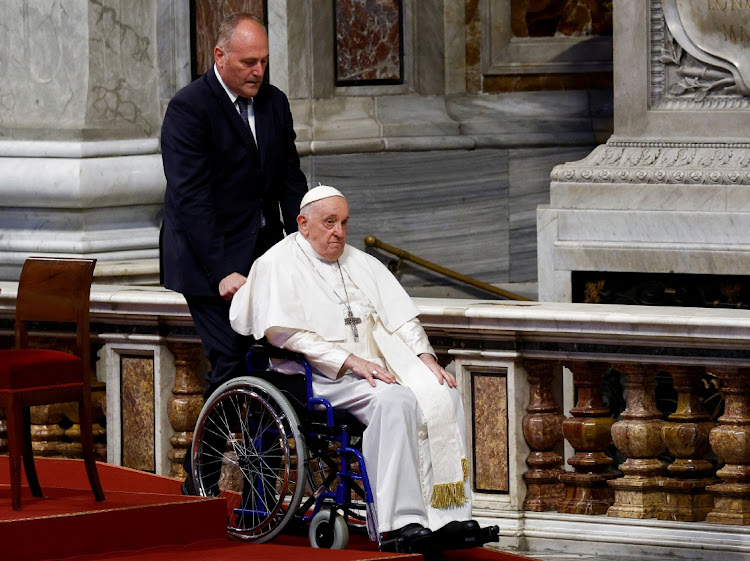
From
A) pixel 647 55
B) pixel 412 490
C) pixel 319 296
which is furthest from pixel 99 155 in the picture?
pixel 412 490

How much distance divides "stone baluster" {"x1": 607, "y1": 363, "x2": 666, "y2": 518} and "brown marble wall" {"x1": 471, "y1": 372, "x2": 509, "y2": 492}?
0.36 metres

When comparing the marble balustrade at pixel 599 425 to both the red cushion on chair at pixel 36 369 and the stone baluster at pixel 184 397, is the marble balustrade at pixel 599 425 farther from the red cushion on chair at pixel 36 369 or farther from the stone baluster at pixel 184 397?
the red cushion on chair at pixel 36 369

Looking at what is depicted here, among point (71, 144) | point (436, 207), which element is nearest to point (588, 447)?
point (71, 144)

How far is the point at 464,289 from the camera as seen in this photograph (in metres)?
10.8

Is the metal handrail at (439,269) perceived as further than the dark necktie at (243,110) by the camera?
Yes

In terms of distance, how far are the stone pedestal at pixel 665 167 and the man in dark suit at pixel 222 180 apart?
2503 millimetres

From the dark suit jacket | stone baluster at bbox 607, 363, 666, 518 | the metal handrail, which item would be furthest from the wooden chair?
the metal handrail

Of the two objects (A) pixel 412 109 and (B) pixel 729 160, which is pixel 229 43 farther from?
(A) pixel 412 109

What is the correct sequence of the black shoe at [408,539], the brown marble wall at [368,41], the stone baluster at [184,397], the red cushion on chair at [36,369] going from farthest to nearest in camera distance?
the brown marble wall at [368,41] < the stone baluster at [184,397] < the red cushion on chair at [36,369] < the black shoe at [408,539]

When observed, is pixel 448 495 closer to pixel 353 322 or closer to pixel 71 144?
pixel 353 322

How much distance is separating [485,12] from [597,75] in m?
0.71

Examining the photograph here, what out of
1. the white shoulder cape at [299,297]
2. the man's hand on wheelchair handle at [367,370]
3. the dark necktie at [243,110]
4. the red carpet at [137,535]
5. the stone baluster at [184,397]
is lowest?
the red carpet at [137,535]

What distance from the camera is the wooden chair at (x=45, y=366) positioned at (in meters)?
6.02

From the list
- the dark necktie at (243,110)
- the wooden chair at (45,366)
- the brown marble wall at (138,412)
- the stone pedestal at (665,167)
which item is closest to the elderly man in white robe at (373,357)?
the dark necktie at (243,110)
